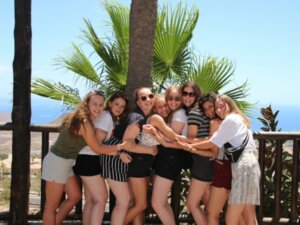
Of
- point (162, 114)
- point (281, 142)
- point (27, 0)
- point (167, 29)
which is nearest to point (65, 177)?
point (162, 114)

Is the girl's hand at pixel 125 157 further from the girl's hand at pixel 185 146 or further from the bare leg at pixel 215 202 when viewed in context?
the bare leg at pixel 215 202

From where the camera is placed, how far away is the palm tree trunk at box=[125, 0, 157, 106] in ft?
17.0

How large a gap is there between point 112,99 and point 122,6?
2730 mm

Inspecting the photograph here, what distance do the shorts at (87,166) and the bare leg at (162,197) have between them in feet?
1.85

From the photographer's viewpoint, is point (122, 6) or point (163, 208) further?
point (122, 6)

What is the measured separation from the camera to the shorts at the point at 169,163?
14.3 ft

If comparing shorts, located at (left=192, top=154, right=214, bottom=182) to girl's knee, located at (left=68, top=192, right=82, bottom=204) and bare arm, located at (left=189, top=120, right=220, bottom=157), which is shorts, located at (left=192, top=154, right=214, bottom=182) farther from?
girl's knee, located at (left=68, top=192, right=82, bottom=204)

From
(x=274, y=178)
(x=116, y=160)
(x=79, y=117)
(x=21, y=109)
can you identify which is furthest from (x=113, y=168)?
(x=274, y=178)

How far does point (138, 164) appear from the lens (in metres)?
4.35

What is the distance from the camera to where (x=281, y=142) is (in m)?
5.16

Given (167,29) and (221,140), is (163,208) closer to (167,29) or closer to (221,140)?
(221,140)

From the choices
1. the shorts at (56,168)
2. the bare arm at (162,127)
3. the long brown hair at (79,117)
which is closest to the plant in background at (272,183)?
the bare arm at (162,127)

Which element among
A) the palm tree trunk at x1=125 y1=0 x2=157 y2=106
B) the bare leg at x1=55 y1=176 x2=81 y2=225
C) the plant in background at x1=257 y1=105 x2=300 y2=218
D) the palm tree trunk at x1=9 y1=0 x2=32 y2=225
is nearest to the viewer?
the bare leg at x1=55 y1=176 x2=81 y2=225

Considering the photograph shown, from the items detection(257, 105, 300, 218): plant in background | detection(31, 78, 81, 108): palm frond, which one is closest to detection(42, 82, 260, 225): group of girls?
detection(257, 105, 300, 218): plant in background
